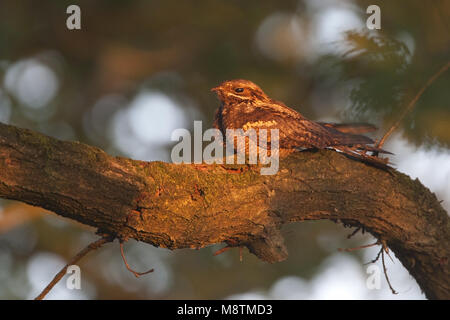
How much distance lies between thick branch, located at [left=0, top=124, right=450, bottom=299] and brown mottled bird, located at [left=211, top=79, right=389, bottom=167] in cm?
9

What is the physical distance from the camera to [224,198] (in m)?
3.14

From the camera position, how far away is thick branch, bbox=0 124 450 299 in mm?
2539

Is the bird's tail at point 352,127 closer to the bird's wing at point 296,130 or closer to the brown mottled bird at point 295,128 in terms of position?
the brown mottled bird at point 295,128

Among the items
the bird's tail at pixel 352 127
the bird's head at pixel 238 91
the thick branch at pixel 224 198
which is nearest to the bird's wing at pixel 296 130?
the thick branch at pixel 224 198

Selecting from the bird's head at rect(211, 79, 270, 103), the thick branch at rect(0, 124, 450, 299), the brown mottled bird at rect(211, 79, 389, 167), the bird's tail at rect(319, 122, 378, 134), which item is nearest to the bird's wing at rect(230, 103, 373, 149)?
the brown mottled bird at rect(211, 79, 389, 167)

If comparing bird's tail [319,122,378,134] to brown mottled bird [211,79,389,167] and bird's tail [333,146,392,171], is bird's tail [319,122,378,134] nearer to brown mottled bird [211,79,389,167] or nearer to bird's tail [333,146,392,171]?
brown mottled bird [211,79,389,167]

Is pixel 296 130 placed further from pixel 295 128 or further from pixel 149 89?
pixel 149 89

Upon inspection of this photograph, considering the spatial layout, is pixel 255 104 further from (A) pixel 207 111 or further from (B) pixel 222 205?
(A) pixel 207 111

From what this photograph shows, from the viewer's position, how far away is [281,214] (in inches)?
134

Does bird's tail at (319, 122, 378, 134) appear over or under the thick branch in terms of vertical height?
over

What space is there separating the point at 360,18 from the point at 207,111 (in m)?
4.12

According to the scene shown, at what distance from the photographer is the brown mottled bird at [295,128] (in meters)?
3.73

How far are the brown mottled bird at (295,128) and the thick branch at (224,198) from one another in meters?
0.09

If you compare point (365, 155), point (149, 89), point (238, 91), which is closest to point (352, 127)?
point (365, 155)
